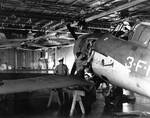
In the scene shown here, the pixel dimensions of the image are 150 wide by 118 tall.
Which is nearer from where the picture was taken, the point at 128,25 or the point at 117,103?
the point at 128,25

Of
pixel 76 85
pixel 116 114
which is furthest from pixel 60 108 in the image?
pixel 116 114

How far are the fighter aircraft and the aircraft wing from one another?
0.94 meters

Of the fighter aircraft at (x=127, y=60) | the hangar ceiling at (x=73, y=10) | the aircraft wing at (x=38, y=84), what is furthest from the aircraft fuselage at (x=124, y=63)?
the hangar ceiling at (x=73, y=10)

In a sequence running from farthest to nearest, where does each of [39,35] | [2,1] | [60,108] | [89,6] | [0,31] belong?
[0,31] < [39,35] < [89,6] < [2,1] < [60,108]

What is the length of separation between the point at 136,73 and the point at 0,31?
13248 mm

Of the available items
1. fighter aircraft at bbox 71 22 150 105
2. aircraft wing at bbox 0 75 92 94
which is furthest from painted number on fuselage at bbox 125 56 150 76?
aircraft wing at bbox 0 75 92 94

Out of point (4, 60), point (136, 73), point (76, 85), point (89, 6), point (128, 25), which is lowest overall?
point (4, 60)

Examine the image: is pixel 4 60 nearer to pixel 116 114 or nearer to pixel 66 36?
pixel 66 36

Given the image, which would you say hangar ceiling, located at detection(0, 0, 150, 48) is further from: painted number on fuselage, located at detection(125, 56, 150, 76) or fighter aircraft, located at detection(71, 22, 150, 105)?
painted number on fuselage, located at detection(125, 56, 150, 76)

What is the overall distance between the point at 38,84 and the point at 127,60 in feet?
9.56

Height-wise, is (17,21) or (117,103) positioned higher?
(17,21)

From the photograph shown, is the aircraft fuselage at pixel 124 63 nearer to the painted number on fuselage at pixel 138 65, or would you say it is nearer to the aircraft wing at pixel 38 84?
the painted number on fuselage at pixel 138 65

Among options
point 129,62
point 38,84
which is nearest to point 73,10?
point 38,84

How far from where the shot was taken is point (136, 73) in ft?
17.2
